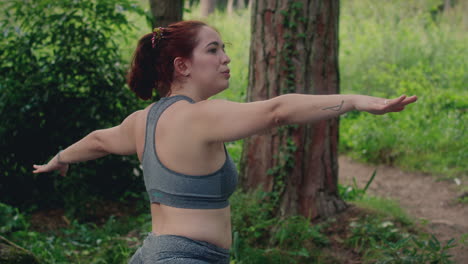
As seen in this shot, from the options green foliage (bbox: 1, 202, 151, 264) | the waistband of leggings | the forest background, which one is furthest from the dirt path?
the waistband of leggings

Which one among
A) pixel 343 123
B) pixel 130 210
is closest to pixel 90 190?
pixel 130 210

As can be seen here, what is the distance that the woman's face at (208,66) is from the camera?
7.48 ft

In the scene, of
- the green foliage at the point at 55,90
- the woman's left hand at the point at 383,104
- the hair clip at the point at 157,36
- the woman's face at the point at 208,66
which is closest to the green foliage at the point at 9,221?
the green foliage at the point at 55,90

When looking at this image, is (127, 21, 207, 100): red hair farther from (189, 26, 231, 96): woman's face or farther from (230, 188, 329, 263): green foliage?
(230, 188, 329, 263): green foliage

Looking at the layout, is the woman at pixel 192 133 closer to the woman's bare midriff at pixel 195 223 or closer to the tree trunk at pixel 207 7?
the woman's bare midriff at pixel 195 223

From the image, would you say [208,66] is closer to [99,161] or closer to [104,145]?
[104,145]

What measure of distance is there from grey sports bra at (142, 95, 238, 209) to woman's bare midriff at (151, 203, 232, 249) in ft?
0.08

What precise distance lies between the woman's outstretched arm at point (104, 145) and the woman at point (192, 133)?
9 cm

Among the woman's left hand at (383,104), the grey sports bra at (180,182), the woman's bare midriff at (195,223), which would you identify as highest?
the woman's left hand at (383,104)

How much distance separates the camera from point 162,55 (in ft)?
7.67

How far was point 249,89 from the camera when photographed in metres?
4.72

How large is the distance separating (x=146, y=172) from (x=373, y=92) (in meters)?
7.87

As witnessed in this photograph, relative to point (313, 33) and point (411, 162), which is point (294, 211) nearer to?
point (313, 33)

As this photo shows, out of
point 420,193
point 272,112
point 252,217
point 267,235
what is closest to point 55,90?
point 252,217
